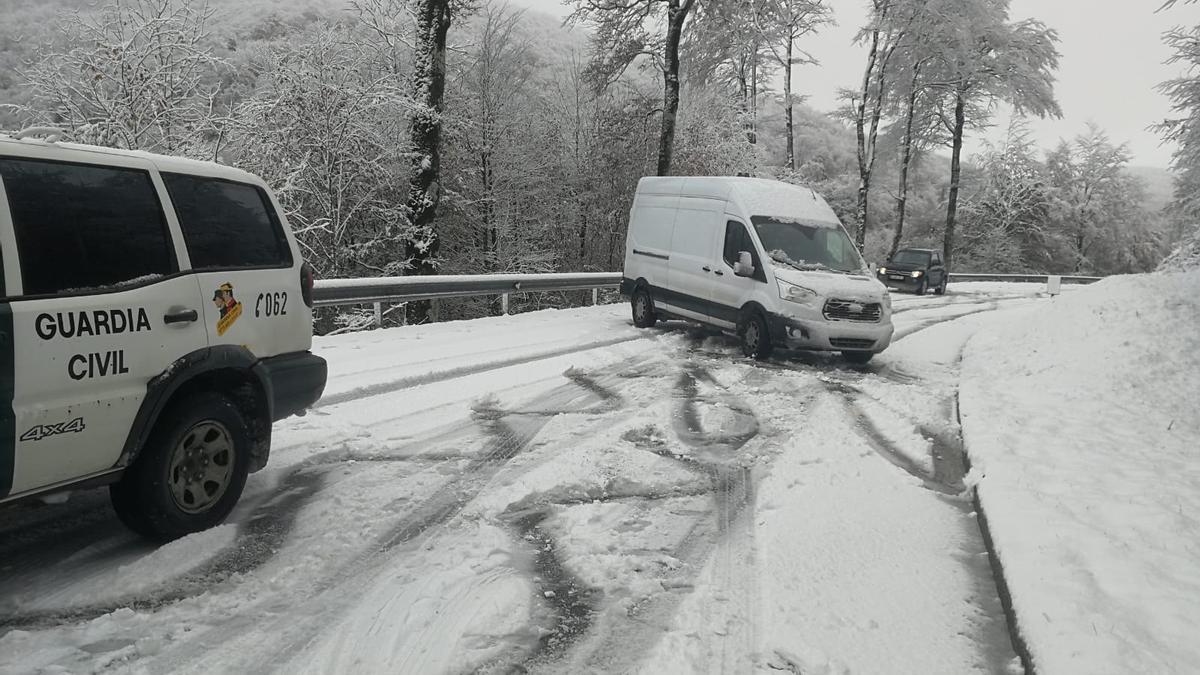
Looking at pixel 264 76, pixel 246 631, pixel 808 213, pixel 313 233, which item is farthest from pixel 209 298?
pixel 264 76

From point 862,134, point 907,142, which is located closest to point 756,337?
point 862,134

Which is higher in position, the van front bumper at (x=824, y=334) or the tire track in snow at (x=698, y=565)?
the van front bumper at (x=824, y=334)

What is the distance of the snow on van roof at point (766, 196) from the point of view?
1007 cm

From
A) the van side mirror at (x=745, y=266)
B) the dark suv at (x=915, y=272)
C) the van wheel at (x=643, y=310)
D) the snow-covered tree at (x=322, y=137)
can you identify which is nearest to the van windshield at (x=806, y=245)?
the van side mirror at (x=745, y=266)

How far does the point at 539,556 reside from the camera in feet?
11.4

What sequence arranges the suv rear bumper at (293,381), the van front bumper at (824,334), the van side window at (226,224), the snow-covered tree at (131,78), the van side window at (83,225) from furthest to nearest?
the snow-covered tree at (131,78), the van front bumper at (824,334), the suv rear bumper at (293,381), the van side window at (226,224), the van side window at (83,225)

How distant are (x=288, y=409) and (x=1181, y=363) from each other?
834cm

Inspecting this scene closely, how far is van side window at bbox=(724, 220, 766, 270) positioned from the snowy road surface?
378cm

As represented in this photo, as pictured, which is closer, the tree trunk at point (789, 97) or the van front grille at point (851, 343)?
the van front grille at point (851, 343)

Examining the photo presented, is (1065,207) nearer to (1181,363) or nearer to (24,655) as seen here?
(1181,363)

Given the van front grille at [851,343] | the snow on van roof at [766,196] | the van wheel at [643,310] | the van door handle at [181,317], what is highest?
the snow on van roof at [766,196]

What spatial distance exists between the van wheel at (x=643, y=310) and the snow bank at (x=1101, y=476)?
4.89 meters

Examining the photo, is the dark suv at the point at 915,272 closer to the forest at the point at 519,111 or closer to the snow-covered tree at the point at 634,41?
the forest at the point at 519,111

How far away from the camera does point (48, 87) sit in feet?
40.6
